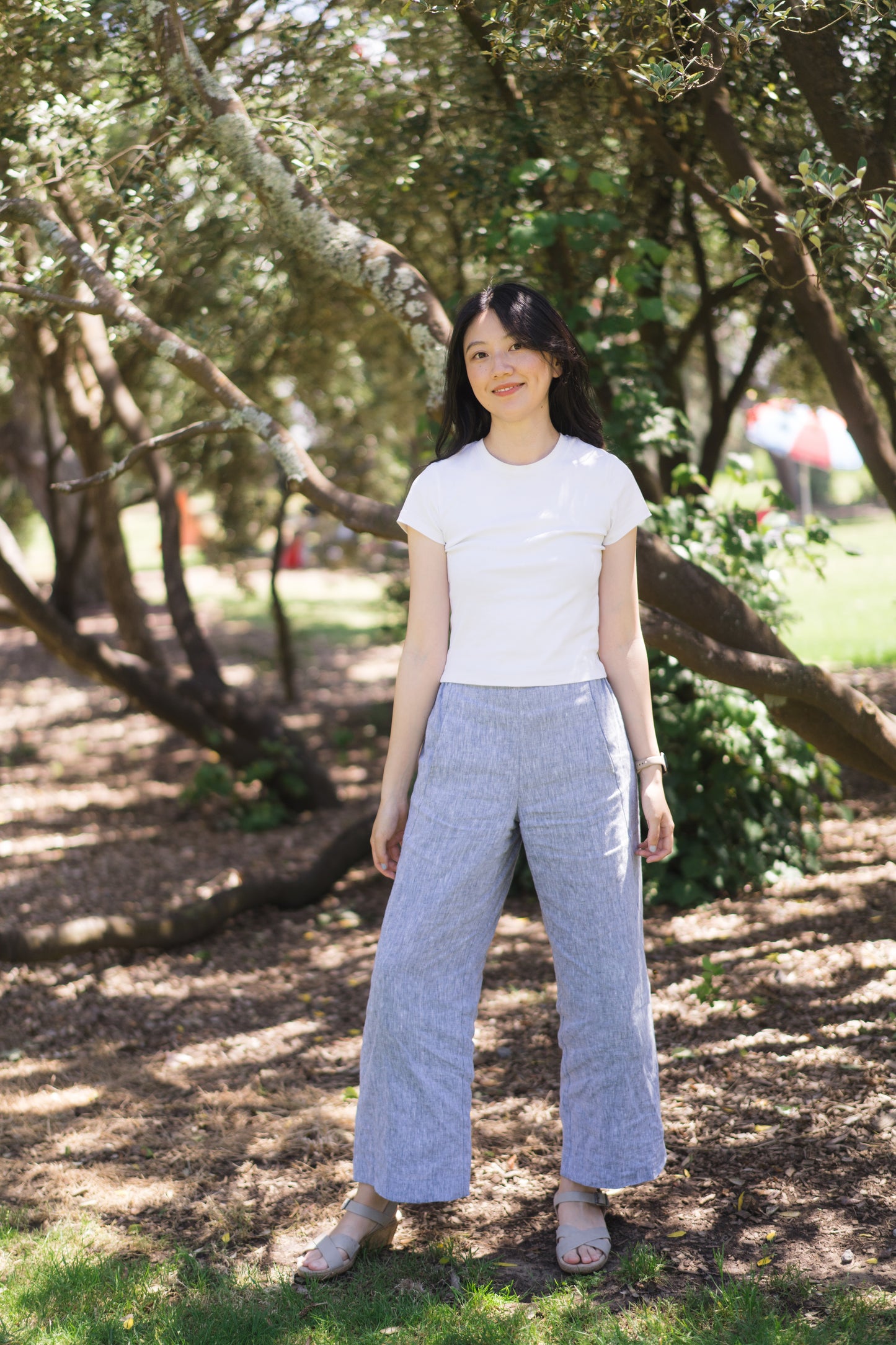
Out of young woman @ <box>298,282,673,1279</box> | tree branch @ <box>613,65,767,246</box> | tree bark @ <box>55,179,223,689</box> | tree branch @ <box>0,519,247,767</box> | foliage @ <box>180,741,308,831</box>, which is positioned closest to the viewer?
young woman @ <box>298,282,673,1279</box>

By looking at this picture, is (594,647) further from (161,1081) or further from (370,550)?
(370,550)

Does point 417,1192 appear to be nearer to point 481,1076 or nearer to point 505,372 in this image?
point 481,1076

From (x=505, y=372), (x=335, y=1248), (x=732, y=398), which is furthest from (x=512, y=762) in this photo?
(x=732, y=398)

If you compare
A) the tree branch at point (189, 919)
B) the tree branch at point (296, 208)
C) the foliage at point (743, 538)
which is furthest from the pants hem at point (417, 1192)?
the foliage at point (743, 538)

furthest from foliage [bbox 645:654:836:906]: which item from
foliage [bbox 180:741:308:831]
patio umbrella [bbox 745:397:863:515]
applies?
patio umbrella [bbox 745:397:863:515]

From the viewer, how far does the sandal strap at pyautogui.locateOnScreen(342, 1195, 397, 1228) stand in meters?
2.46

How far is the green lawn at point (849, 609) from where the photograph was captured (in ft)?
29.6

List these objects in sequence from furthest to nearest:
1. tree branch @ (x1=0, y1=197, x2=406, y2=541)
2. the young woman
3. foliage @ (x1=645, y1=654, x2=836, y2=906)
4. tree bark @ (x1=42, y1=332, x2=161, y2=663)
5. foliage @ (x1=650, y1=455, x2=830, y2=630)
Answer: tree bark @ (x1=42, y1=332, x2=161, y2=663), foliage @ (x1=645, y1=654, x2=836, y2=906), foliage @ (x1=650, y1=455, x2=830, y2=630), tree branch @ (x1=0, y1=197, x2=406, y2=541), the young woman

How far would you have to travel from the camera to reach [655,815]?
2385mm

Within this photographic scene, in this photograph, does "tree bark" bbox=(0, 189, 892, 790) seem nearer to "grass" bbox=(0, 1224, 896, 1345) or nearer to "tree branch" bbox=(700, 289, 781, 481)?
"grass" bbox=(0, 1224, 896, 1345)

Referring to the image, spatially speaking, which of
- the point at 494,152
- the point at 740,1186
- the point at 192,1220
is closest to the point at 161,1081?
the point at 192,1220

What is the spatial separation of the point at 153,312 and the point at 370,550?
8.99m

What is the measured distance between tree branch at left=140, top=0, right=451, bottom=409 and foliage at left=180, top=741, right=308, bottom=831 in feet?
12.5

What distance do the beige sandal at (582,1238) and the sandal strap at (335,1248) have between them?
1.43 ft
